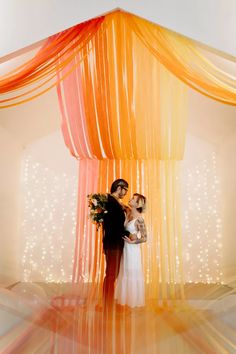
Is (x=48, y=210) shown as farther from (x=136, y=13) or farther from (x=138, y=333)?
(x=136, y=13)

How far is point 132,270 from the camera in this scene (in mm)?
3627

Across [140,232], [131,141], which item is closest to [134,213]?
[140,232]

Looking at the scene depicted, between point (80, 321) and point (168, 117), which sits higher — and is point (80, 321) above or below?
below

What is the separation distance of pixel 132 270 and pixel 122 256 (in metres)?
0.17

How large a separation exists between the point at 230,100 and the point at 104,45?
4.20ft

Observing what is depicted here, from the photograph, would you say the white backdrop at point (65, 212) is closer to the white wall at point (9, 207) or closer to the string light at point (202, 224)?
the string light at point (202, 224)

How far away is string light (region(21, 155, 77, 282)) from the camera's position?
15.5ft

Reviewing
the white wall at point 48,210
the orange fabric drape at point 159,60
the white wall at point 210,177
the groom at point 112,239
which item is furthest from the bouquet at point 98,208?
the white wall at point 210,177

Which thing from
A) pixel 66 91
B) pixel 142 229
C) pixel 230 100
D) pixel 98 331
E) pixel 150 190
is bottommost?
pixel 98 331

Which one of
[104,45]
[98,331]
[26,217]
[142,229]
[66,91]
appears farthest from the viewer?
[26,217]

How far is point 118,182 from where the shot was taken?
12.9 feet

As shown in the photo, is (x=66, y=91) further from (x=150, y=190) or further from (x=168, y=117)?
(x=150, y=190)

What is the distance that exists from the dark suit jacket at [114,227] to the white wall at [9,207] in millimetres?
1394

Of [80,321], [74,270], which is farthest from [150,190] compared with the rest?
[80,321]
